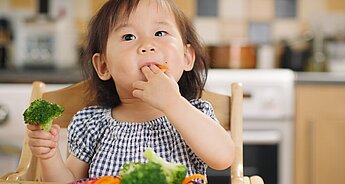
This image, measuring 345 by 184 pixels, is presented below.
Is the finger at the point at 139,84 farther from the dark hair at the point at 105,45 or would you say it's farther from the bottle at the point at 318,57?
the bottle at the point at 318,57

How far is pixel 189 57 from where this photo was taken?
138 centimetres

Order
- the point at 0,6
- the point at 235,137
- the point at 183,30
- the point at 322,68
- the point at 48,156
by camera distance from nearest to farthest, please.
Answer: the point at 48,156
the point at 183,30
the point at 235,137
the point at 322,68
the point at 0,6

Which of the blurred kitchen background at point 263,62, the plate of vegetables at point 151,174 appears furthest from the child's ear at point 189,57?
the blurred kitchen background at point 263,62

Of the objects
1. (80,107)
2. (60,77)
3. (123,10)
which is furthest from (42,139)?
(60,77)

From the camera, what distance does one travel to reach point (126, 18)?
4.19ft

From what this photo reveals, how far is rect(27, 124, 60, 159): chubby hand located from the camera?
116 centimetres

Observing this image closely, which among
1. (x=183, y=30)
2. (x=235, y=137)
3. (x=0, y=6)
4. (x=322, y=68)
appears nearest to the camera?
(x=183, y=30)

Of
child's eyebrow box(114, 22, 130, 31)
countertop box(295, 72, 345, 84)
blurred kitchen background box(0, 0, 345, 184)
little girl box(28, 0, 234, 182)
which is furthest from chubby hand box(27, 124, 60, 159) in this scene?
countertop box(295, 72, 345, 84)

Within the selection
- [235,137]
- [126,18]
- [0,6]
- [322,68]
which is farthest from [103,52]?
[0,6]

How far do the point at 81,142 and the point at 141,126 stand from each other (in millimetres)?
128

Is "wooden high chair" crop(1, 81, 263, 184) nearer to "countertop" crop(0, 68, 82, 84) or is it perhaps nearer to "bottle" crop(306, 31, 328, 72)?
"countertop" crop(0, 68, 82, 84)

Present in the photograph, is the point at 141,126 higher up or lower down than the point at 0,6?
lower down

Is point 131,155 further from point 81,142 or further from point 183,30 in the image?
point 183,30

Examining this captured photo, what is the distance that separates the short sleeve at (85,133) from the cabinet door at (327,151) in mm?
1446
